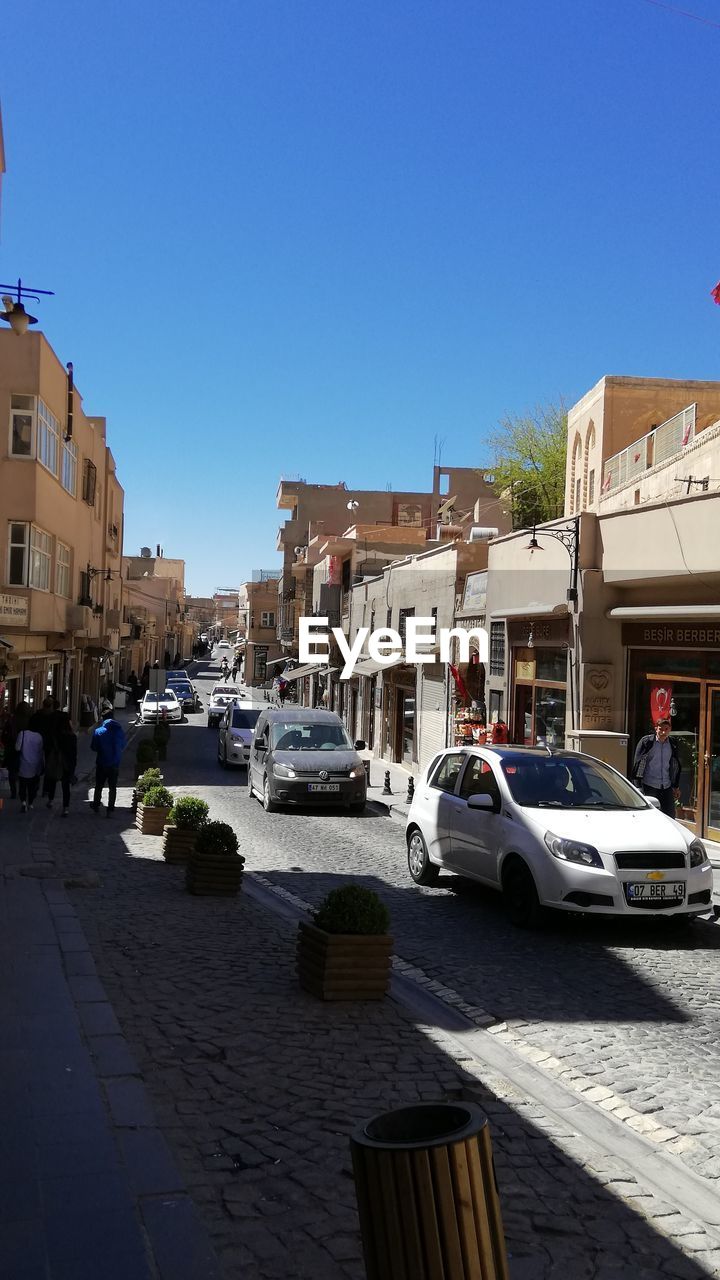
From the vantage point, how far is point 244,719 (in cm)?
2927

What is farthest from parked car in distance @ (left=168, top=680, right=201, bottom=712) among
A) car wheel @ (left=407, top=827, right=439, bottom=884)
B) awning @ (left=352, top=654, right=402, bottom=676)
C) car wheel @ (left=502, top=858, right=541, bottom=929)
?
car wheel @ (left=502, top=858, right=541, bottom=929)

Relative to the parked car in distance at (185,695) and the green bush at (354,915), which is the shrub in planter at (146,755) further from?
the parked car in distance at (185,695)

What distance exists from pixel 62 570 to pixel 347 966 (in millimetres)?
28530

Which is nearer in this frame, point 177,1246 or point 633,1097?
Answer: point 177,1246

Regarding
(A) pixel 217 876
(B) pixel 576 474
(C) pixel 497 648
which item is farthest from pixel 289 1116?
(B) pixel 576 474

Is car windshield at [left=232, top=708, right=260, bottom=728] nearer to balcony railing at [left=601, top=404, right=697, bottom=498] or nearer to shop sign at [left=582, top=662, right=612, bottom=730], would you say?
balcony railing at [left=601, top=404, right=697, bottom=498]

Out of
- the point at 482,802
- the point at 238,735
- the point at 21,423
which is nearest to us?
the point at 482,802

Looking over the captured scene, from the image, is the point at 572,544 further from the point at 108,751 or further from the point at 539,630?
the point at 108,751

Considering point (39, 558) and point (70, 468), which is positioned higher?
point (70, 468)

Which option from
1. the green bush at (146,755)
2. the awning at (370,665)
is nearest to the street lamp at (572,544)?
the green bush at (146,755)

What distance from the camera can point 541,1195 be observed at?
4.39 metres

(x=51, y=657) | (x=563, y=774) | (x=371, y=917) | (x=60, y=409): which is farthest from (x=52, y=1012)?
(x=51, y=657)

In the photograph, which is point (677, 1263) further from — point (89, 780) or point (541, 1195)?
point (89, 780)

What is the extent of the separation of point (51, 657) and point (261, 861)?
72.9 feet
